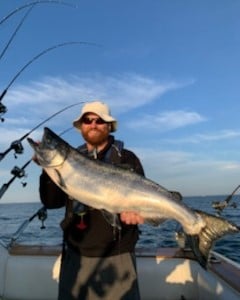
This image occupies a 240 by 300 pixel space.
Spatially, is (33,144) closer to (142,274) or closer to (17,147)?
(17,147)

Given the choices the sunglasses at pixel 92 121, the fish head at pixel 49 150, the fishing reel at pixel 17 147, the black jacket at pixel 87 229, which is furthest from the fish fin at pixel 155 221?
the fishing reel at pixel 17 147

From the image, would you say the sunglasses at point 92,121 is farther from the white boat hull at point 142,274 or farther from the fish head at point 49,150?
the white boat hull at point 142,274

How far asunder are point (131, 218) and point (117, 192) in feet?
0.88

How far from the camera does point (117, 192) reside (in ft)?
13.1

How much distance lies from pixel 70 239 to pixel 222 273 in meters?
2.29

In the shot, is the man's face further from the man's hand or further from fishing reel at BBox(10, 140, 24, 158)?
the man's hand

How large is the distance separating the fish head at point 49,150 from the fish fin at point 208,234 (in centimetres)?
127

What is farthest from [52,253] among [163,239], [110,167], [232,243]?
[232,243]

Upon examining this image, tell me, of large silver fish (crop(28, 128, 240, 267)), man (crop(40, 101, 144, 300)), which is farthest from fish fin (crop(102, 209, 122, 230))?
man (crop(40, 101, 144, 300))

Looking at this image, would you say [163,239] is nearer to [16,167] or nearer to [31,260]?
[31,260]

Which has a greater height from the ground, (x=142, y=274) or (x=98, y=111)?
(x=98, y=111)

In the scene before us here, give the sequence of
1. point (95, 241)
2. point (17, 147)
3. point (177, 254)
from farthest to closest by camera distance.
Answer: point (177, 254), point (17, 147), point (95, 241)

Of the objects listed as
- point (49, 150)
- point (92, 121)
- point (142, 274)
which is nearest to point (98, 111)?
point (92, 121)

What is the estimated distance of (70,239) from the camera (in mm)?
4469
